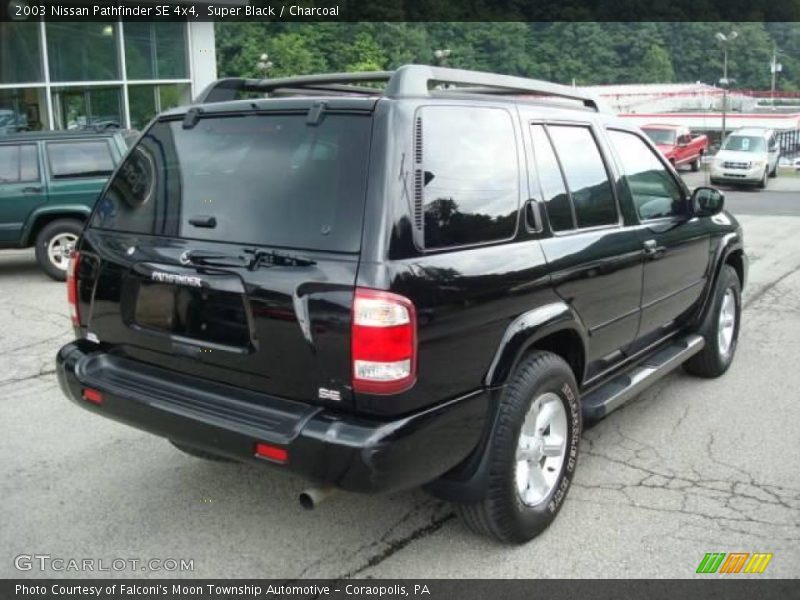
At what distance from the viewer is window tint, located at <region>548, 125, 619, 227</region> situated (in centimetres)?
382

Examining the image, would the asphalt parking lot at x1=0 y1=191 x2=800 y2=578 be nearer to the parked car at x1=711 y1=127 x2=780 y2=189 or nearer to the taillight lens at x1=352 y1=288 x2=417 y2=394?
the taillight lens at x1=352 y1=288 x2=417 y2=394

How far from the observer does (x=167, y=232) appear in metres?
3.32

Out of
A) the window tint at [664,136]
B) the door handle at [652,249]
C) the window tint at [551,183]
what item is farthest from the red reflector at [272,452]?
the window tint at [664,136]

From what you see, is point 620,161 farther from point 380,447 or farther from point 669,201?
point 380,447

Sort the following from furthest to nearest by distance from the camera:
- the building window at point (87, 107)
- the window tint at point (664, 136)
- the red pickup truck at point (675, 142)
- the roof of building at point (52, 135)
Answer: the window tint at point (664, 136) < the red pickup truck at point (675, 142) < the building window at point (87, 107) < the roof of building at point (52, 135)

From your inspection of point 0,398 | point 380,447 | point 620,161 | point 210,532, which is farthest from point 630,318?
point 0,398

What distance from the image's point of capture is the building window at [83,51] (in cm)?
1734

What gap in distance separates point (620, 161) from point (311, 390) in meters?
2.34

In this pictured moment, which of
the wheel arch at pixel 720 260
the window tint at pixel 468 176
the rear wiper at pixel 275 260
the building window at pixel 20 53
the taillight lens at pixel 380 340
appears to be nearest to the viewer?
the taillight lens at pixel 380 340

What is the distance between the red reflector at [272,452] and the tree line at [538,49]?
208ft

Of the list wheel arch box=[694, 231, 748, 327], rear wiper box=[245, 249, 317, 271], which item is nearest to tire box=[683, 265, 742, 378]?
wheel arch box=[694, 231, 748, 327]

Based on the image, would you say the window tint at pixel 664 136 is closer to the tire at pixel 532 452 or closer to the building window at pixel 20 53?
the building window at pixel 20 53

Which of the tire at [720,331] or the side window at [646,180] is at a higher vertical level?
the side window at [646,180]

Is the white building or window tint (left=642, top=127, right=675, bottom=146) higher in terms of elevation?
the white building
